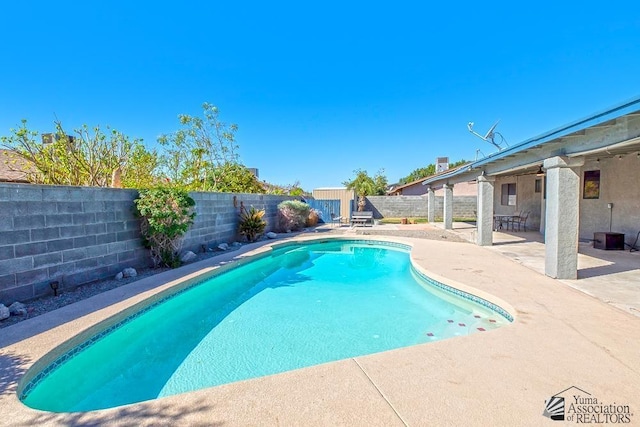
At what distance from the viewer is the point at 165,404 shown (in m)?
2.40

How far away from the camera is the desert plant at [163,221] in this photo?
22.8ft

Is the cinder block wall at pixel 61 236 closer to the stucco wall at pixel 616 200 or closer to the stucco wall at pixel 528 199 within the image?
the stucco wall at pixel 616 200

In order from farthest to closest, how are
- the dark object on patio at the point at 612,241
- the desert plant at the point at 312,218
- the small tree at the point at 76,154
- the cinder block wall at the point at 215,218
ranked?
the desert plant at the point at 312,218 → the cinder block wall at the point at 215,218 → the dark object on patio at the point at 612,241 → the small tree at the point at 76,154

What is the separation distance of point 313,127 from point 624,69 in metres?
17.1

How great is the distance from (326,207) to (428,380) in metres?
18.1

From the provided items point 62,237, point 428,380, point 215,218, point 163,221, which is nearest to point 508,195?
point 215,218

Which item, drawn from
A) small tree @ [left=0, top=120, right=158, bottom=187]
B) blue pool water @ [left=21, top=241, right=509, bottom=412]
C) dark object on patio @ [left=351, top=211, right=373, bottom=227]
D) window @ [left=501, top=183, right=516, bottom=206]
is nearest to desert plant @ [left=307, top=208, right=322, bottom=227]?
dark object on patio @ [left=351, top=211, right=373, bottom=227]

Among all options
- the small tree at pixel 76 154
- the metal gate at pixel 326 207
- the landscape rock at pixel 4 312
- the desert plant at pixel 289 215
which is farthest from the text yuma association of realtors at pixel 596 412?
the metal gate at pixel 326 207

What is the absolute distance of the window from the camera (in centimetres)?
1648

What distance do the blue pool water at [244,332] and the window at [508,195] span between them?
38.9 feet

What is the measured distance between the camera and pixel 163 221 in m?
7.07

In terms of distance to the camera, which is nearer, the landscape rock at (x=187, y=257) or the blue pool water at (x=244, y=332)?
the blue pool water at (x=244, y=332)

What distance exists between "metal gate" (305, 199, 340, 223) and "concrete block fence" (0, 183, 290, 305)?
44.5 feet

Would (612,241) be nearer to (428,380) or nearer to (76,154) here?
(428,380)
